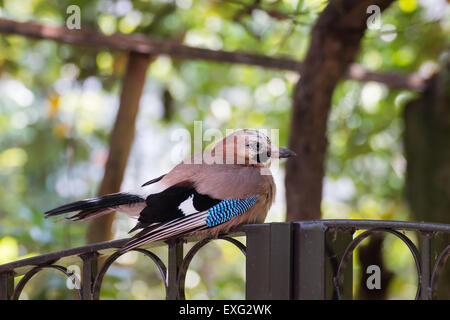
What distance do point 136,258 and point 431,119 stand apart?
121 inches

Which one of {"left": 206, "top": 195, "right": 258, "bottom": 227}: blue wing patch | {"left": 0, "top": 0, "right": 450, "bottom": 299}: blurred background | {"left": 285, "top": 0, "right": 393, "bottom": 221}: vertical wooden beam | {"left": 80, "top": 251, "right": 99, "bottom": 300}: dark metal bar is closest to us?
{"left": 80, "top": 251, "right": 99, "bottom": 300}: dark metal bar

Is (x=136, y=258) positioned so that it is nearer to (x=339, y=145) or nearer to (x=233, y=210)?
(x=339, y=145)

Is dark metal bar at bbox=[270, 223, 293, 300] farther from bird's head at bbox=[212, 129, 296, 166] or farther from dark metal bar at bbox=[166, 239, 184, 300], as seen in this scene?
bird's head at bbox=[212, 129, 296, 166]

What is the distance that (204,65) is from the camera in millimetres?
6805

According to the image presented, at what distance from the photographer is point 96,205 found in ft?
7.82

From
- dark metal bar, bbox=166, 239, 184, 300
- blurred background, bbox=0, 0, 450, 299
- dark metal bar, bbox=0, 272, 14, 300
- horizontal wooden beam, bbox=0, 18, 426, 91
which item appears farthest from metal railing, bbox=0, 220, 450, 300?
horizontal wooden beam, bbox=0, 18, 426, 91

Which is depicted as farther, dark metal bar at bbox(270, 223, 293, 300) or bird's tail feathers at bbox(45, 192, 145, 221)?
bird's tail feathers at bbox(45, 192, 145, 221)

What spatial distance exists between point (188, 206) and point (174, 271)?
372 millimetres

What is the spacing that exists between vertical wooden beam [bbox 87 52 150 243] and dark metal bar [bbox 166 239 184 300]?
7.97ft

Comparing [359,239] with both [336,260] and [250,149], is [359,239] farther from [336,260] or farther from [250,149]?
[250,149]

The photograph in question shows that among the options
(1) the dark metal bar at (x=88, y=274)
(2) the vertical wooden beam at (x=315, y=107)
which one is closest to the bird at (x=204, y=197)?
(1) the dark metal bar at (x=88, y=274)

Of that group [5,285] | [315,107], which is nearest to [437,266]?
[5,285]

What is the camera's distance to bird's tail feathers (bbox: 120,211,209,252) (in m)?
2.12

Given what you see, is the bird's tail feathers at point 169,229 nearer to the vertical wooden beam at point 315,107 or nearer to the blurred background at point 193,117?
the blurred background at point 193,117
